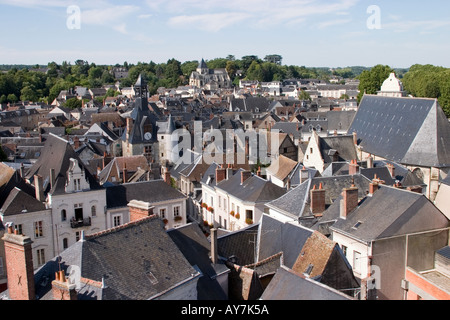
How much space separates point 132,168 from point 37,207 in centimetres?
1429

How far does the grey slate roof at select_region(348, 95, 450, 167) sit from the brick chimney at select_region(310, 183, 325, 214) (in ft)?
53.7

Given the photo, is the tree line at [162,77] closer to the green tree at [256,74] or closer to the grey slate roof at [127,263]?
the green tree at [256,74]

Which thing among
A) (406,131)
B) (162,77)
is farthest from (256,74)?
(406,131)

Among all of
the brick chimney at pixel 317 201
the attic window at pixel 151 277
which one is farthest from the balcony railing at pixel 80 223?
the attic window at pixel 151 277

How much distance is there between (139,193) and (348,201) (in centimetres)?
1265

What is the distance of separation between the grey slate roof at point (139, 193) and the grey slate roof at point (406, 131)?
19848mm

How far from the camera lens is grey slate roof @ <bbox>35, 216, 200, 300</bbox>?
1338 cm

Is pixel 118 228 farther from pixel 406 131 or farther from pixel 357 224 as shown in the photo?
pixel 406 131

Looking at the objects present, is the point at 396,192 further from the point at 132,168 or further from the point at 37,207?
the point at 132,168

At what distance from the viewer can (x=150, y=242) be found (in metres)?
15.3

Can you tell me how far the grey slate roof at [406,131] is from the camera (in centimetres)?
3622

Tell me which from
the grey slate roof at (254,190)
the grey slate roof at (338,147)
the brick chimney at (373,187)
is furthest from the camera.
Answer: the grey slate roof at (338,147)
